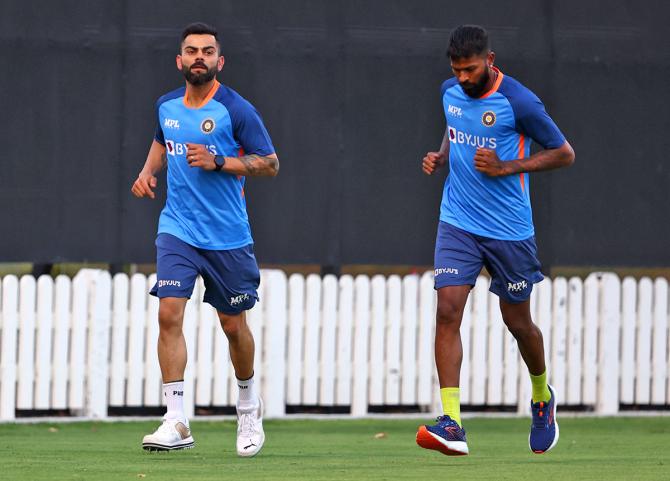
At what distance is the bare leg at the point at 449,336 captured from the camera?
22.5 ft

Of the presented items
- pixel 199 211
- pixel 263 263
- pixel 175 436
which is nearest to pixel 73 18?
pixel 263 263

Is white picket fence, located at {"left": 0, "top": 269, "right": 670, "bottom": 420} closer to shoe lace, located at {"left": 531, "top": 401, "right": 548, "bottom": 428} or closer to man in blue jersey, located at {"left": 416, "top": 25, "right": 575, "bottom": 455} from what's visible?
shoe lace, located at {"left": 531, "top": 401, "right": 548, "bottom": 428}

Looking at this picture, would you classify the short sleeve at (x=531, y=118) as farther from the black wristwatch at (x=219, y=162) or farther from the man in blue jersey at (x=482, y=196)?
the black wristwatch at (x=219, y=162)

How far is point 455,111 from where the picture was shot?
6.99m

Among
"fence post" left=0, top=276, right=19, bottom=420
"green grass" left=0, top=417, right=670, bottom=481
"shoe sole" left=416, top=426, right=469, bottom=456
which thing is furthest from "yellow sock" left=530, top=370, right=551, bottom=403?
"fence post" left=0, top=276, right=19, bottom=420

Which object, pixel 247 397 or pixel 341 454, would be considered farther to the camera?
pixel 341 454

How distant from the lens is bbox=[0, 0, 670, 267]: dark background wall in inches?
383

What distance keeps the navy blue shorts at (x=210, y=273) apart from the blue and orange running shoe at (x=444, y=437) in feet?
3.94

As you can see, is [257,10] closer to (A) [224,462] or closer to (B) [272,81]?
(B) [272,81]

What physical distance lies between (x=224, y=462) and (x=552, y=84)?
4540 millimetres

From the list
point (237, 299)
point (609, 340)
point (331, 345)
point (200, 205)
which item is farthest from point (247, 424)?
point (609, 340)

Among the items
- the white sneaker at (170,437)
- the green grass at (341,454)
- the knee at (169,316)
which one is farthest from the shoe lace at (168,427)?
the knee at (169,316)

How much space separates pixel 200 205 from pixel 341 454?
1.65 meters

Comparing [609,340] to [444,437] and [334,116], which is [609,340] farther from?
[444,437]
